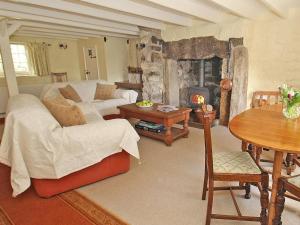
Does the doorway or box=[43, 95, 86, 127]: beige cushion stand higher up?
the doorway

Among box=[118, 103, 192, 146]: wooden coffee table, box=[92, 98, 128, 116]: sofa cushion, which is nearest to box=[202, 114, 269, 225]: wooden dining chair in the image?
box=[118, 103, 192, 146]: wooden coffee table

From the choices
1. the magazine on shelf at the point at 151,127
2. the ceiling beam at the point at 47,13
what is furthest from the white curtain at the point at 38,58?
the magazine on shelf at the point at 151,127

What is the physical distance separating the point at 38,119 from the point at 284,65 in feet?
12.2

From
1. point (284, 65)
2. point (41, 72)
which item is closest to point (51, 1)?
point (284, 65)

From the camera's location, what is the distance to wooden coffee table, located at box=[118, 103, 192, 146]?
3043mm

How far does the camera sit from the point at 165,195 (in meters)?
2.01

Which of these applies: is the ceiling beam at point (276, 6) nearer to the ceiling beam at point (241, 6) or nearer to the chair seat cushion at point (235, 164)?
the ceiling beam at point (241, 6)

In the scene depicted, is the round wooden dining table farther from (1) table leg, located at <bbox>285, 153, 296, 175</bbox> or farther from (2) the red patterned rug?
(2) the red patterned rug

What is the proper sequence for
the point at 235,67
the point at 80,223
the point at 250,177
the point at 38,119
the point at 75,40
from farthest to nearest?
the point at 75,40
the point at 235,67
the point at 38,119
the point at 80,223
the point at 250,177

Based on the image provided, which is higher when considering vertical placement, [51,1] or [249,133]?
[51,1]

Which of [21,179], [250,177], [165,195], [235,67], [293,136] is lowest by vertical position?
[165,195]

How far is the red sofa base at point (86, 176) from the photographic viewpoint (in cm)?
199

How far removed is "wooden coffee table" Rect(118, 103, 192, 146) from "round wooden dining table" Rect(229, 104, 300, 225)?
1.25 metres

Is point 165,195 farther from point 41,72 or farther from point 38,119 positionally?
point 41,72
